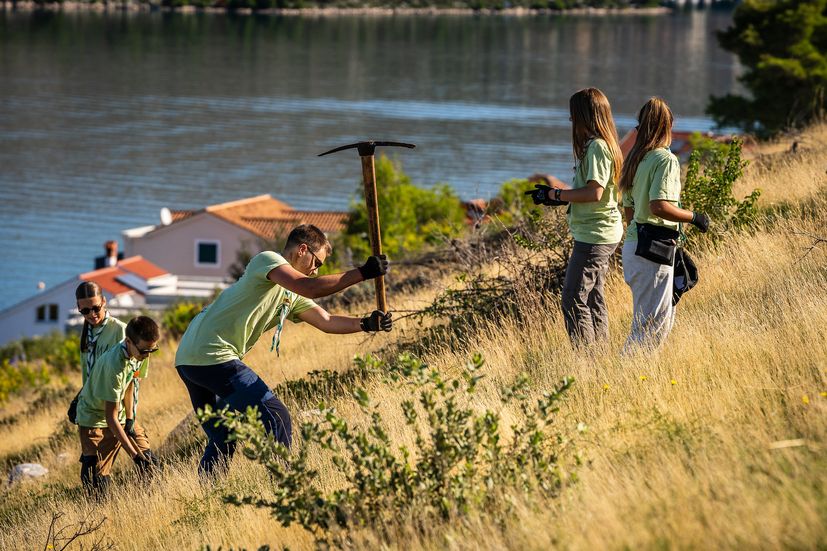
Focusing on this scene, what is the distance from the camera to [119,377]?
24.3 ft

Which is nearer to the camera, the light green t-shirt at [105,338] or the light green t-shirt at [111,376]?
the light green t-shirt at [111,376]

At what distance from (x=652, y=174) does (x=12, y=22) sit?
626 ft

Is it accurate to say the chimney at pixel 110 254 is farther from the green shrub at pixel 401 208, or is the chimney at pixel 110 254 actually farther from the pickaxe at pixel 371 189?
the pickaxe at pixel 371 189

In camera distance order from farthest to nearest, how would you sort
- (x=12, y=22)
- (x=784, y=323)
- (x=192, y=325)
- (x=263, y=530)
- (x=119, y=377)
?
(x=12, y=22)
(x=119, y=377)
(x=192, y=325)
(x=784, y=323)
(x=263, y=530)

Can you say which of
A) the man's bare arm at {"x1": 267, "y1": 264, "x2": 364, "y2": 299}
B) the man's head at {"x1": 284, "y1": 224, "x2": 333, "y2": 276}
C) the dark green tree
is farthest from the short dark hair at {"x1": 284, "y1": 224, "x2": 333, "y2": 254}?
the dark green tree

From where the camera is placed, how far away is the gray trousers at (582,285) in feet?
21.7

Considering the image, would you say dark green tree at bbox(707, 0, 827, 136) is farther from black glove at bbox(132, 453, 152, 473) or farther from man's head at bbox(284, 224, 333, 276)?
man's head at bbox(284, 224, 333, 276)

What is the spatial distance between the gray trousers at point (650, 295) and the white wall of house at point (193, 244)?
4879 centimetres

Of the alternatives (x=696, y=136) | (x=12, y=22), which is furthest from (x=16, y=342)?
(x=12, y=22)

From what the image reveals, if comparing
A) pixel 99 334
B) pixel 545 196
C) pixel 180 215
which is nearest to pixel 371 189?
pixel 545 196

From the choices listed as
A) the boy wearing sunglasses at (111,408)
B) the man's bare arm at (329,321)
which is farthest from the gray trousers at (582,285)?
the boy wearing sunglasses at (111,408)

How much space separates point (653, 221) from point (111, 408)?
3.99 m

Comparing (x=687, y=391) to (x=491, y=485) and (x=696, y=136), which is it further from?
(x=696, y=136)

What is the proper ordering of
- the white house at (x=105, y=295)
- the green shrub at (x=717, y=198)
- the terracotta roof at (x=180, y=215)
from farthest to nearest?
the terracotta roof at (x=180, y=215) < the white house at (x=105, y=295) < the green shrub at (x=717, y=198)
